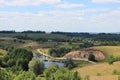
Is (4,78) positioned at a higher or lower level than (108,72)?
higher

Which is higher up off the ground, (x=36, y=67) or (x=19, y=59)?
(x=19, y=59)

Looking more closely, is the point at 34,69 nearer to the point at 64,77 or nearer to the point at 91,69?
the point at 91,69

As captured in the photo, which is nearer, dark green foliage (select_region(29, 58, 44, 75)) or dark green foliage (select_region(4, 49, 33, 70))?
dark green foliage (select_region(29, 58, 44, 75))

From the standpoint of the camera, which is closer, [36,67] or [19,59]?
[36,67]

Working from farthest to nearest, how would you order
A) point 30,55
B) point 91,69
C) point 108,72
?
point 30,55, point 91,69, point 108,72

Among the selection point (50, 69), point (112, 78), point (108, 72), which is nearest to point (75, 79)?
point (112, 78)

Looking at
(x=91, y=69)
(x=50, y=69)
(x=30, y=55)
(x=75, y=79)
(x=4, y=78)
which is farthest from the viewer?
(x=30, y=55)

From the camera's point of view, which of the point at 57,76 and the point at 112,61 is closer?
the point at 57,76

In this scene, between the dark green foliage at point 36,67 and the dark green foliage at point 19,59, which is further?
the dark green foliage at point 19,59
